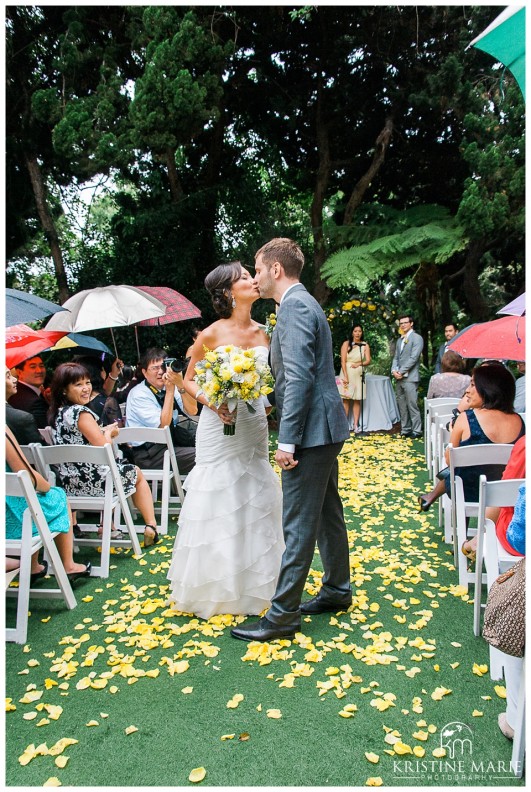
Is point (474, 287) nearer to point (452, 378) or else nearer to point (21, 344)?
point (452, 378)

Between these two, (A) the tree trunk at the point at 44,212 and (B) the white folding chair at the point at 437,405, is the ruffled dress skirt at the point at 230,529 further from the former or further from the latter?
(A) the tree trunk at the point at 44,212

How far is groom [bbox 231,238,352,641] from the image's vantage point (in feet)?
10.6

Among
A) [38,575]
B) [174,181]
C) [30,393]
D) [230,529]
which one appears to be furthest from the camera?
[174,181]

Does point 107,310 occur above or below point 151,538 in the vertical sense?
above

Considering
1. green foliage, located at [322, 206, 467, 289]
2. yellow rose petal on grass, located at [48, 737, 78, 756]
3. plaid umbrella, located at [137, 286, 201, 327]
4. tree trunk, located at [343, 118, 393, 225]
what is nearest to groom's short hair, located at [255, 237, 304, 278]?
yellow rose petal on grass, located at [48, 737, 78, 756]

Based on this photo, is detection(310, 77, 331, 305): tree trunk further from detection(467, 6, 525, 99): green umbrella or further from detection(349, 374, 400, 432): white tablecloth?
detection(467, 6, 525, 99): green umbrella

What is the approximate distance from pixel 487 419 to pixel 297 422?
1.88m

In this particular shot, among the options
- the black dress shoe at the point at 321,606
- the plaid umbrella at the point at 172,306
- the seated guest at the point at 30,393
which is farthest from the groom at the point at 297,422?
the plaid umbrella at the point at 172,306

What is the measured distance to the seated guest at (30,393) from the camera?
5.80 m

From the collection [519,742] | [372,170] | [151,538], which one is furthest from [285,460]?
[372,170]

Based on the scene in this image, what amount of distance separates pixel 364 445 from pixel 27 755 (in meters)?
7.73

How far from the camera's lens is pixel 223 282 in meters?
3.89

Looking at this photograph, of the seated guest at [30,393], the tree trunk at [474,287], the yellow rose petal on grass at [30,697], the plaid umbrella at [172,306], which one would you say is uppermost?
the tree trunk at [474,287]

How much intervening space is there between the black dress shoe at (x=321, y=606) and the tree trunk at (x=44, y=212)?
8980 mm
